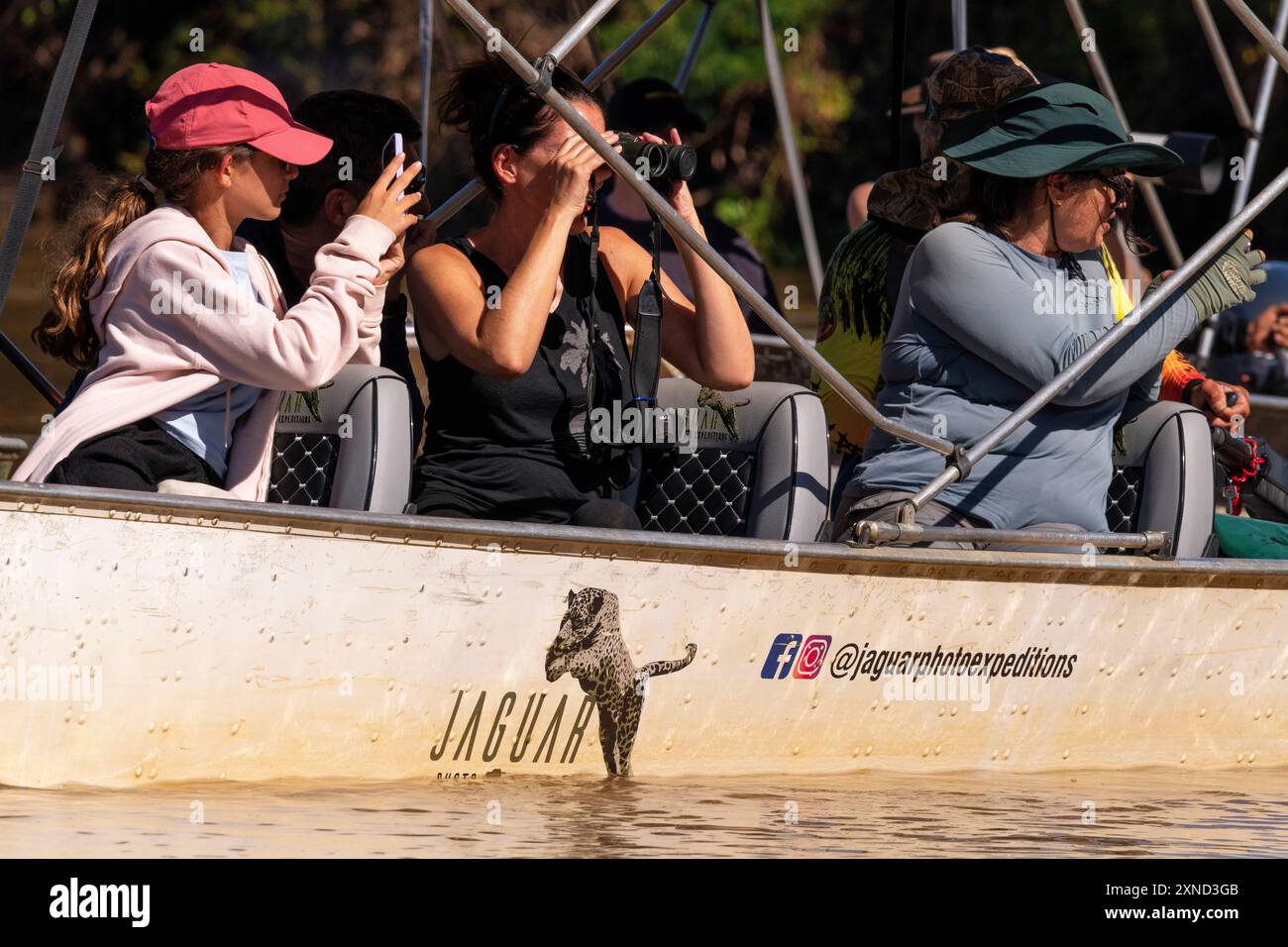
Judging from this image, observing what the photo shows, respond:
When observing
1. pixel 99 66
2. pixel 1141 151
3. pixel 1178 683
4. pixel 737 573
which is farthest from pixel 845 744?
pixel 99 66

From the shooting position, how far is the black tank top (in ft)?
13.9

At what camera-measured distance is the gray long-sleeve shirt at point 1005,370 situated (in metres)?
4.32

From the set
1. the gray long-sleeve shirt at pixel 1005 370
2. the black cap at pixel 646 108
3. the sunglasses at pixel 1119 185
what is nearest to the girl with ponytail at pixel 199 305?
the gray long-sleeve shirt at pixel 1005 370

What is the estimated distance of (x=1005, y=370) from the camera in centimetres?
437

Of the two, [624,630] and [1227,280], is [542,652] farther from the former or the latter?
[1227,280]

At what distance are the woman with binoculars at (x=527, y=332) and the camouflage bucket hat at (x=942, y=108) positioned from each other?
659 mm

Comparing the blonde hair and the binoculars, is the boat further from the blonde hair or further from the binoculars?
the blonde hair

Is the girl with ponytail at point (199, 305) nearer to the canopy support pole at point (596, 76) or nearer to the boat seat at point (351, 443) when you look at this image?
the boat seat at point (351, 443)

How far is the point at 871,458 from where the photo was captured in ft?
14.8

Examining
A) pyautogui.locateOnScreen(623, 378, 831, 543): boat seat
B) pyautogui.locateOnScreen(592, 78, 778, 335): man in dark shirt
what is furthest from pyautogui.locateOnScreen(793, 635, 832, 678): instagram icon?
pyautogui.locateOnScreen(592, 78, 778, 335): man in dark shirt

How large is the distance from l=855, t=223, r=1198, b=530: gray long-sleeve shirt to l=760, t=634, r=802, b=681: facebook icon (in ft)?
1.35
